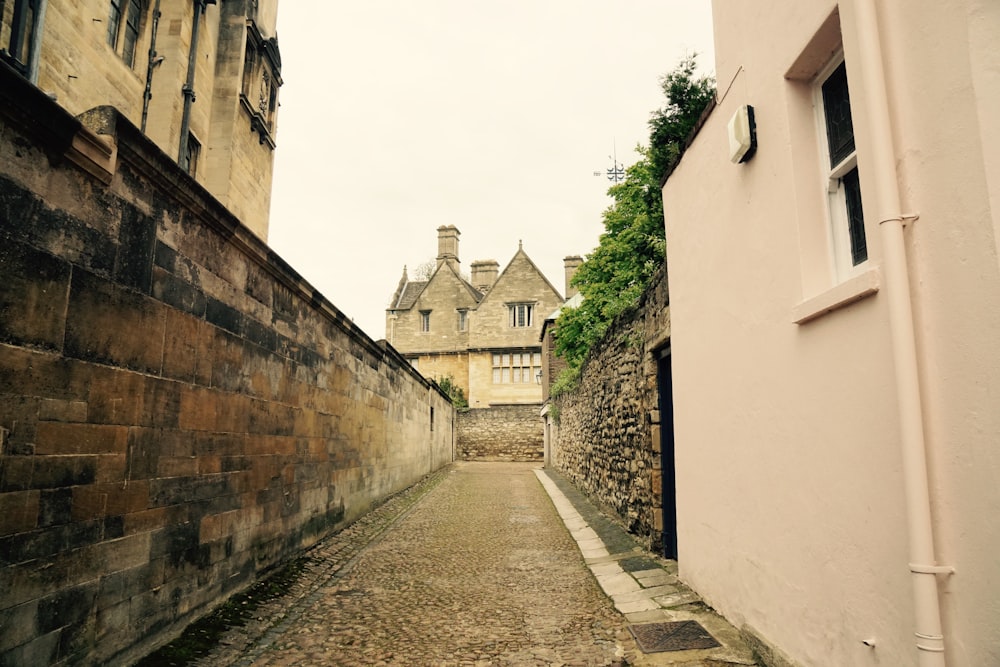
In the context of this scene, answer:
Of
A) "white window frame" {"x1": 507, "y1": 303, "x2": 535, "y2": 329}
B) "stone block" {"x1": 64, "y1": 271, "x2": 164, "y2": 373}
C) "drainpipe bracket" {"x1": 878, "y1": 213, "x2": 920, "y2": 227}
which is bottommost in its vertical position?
Answer: "stone block" {"x1": 64, "y1": 271, "x2": 164, "y2": 373}

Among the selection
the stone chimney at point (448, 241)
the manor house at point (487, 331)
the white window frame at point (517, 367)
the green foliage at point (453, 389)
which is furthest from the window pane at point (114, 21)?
the stone chimney at point (448, 241)

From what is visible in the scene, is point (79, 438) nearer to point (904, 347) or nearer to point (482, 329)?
point (904, 347)

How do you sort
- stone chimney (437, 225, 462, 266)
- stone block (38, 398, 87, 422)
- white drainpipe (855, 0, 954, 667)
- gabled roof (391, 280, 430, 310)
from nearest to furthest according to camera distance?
white drainpipe (855, 0, 954, 667) → stone block (38, 398, 87, 422) → stone chimney (437, 225, 462, 266) → gabled roof (391, 280, 430, 310)

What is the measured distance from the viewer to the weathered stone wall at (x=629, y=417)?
6.41 metres

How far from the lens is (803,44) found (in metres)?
3.11

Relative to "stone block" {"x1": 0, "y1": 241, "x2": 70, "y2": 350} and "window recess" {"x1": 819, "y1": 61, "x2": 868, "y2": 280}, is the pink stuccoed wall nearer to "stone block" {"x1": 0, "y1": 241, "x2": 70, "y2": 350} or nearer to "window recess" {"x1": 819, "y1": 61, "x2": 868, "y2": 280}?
"window recess" {"x1": 819, "y1": 61, "x2": 868, "y2": 280}

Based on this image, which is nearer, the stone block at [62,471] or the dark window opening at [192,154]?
the stone block at [62,471]

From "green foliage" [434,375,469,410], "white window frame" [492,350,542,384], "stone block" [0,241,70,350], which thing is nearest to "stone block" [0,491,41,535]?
"stone block" [0,241,70,350]

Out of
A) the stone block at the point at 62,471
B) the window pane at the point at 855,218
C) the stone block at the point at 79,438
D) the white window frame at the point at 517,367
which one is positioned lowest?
the stone block at the point at 62,471

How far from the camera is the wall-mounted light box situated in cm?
371

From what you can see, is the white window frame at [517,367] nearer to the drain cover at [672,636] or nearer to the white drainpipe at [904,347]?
the drain cover at [672,636]

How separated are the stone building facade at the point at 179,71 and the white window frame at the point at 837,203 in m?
5.49

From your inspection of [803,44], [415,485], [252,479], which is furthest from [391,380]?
[803,44]

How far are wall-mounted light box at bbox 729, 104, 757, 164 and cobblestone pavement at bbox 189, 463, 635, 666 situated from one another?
3315 mm
